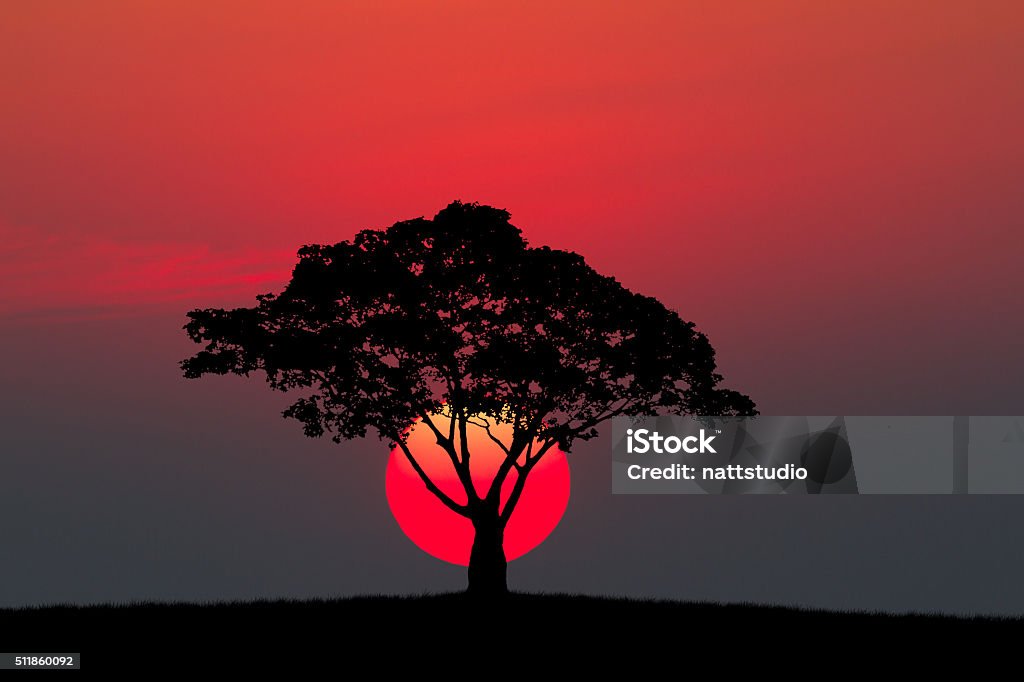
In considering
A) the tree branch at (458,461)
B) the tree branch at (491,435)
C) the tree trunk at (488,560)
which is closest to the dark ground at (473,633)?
the tree trunk at (488,560)

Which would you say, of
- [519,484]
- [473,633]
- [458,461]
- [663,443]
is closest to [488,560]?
[519,484]

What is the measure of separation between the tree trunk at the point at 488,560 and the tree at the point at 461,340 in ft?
0.16

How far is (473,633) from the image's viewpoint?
40.4m

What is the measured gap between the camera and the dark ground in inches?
1423

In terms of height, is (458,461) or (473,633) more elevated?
(458,461)

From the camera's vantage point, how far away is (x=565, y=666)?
1380 inches

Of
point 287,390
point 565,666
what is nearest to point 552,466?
point 287,390

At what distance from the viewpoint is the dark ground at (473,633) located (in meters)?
36.2

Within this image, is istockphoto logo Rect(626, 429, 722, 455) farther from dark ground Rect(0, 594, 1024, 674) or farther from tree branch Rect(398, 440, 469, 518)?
tree branch Rect(398, 440, 469, 518)

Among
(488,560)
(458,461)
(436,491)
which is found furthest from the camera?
(436,491)

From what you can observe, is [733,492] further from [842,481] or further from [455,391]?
[455,391]

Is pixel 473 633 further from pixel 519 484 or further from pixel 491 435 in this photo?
pixel 491 435

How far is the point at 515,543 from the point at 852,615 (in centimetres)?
1187

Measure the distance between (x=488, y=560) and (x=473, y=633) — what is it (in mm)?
5483
